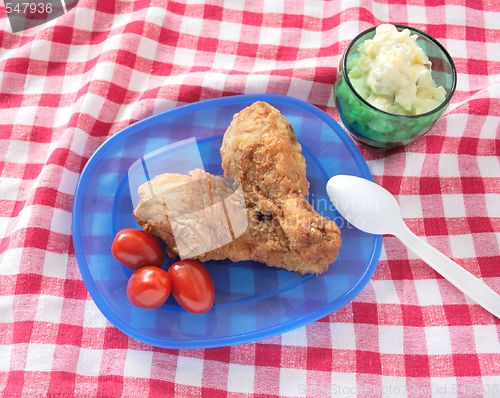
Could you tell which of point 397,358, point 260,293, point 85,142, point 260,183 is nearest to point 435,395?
point 397,358

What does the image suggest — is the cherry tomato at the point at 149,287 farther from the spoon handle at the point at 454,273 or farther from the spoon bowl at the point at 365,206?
the spoon handle at the point at 454,273

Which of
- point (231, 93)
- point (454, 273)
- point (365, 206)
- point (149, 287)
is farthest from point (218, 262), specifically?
point (454, 273)

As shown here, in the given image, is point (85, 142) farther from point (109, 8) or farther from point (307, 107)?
point (307, 107)

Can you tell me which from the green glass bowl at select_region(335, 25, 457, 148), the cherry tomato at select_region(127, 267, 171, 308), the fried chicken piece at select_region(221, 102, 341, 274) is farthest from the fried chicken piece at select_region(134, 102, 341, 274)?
the green glass bowl at select_region(335, 25, 457, 148)

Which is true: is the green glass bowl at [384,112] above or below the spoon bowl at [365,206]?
above

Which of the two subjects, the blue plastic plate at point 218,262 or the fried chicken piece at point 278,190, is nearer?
the fried chicken piece at point 278,190

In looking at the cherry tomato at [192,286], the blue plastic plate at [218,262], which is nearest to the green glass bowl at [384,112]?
the blue plastic plate at [218,262]

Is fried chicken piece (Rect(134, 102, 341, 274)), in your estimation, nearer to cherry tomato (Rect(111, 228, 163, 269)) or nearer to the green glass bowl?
cherry tomato (Rect(111, 228, 163, 269))

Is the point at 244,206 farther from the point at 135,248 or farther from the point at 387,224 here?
the point at 387,224
